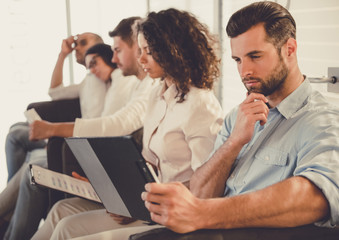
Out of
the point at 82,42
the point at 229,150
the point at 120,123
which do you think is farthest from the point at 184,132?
the point at 82,42

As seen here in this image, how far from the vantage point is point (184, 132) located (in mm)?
1817

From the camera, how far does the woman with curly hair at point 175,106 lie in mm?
1801

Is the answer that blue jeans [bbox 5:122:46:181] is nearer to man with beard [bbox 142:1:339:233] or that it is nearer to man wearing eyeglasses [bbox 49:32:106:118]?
man wearing eyeglasses [bbox 49:32:106:118]

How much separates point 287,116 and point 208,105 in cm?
54

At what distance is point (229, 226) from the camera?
43.6 inches

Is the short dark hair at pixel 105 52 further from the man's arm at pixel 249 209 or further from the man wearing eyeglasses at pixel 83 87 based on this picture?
the man's arm at pixel 249 209

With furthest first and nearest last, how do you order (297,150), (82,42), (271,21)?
1. (82,42)
2. (271,21)
3. (297,150)

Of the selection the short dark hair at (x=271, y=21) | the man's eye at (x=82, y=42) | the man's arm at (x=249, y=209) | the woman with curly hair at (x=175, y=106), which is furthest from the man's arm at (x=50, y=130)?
the man's arm at (x=249, y=209)

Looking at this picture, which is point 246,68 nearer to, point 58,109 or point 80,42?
point 58,109

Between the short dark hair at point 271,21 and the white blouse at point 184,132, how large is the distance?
1.58 feet

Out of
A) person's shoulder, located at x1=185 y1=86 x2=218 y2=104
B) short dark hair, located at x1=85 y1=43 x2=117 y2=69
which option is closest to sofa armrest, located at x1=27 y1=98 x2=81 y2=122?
short dark hair, located at x1=85 y1=43 x2=117 y2=69

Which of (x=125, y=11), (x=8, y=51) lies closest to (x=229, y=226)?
(x=125, y=11)

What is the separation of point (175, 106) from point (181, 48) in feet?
0.86

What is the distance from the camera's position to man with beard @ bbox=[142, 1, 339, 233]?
43.4 inches
